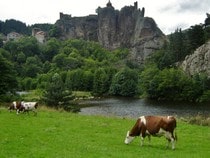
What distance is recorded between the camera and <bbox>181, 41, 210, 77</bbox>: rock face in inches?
4860

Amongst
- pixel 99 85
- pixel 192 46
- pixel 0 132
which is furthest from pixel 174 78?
pixel 0 132

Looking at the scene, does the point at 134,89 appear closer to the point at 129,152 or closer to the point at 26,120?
the point at 26,120

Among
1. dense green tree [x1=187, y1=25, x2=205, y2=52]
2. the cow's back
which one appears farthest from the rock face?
the cow's back

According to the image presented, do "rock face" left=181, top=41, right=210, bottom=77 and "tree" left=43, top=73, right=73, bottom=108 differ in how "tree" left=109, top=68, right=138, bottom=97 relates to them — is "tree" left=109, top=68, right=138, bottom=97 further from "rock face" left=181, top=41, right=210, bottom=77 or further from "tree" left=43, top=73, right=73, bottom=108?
"tree" left=43, top=73, right=73, bottom=108

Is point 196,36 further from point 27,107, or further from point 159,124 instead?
point 159,124

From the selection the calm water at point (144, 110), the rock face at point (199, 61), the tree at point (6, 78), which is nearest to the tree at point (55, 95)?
the calm water at point (144, 110)

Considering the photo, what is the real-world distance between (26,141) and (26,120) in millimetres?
10366

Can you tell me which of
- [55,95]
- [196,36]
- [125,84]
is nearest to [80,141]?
[55,95]

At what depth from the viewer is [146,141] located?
24.1 meters

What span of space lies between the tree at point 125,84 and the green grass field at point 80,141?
306ft

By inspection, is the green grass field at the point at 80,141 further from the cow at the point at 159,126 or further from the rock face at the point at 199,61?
the rock face at the point at 199,61

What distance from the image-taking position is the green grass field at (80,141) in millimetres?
19172

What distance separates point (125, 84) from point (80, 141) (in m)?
105

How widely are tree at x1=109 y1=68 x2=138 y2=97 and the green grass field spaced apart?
9339 centimetres
